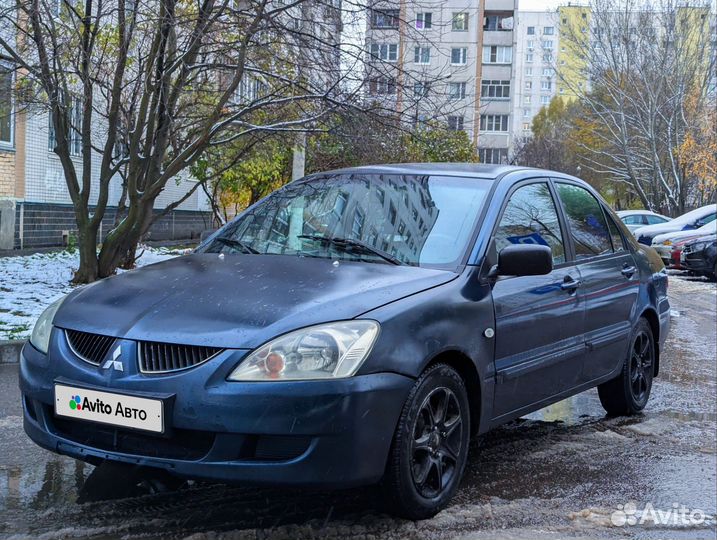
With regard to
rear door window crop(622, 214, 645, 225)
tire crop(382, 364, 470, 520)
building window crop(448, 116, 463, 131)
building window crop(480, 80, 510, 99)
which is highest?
building window crop(480, 80, 510, 99)

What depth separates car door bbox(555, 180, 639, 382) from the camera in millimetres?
5098

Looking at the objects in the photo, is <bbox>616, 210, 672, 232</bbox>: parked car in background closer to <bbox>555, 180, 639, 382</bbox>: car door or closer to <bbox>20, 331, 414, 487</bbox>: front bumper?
<bbox>555, 180, 639, 382</bbox>: car door

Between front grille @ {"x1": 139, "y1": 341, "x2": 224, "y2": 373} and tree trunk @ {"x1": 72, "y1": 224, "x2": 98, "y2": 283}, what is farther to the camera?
tree trunk @ {"x1": 72, "y1": 224, "x2": 98, "y2": 283}

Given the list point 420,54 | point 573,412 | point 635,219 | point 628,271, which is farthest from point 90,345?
point 635,219

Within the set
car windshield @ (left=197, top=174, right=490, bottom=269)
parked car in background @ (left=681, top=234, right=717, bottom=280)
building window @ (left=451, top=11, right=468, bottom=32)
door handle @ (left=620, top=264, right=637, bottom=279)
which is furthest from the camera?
parked car in background @ (left=681, top=234, right=717, bottom=280)

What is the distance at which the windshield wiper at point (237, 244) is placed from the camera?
450cm

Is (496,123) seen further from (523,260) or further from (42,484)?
(42,484)

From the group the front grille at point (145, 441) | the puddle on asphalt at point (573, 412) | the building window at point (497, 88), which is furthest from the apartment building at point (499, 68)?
the front grille at point (145, 441)

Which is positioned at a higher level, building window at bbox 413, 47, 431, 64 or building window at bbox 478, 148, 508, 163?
building window at bbox 478, 148, 508, 163

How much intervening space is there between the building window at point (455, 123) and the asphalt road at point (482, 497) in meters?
6.12

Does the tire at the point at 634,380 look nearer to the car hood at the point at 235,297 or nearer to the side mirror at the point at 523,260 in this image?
the side mirror at the point at 523,260

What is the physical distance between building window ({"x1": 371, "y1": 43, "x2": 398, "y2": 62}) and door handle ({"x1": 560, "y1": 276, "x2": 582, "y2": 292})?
625cm

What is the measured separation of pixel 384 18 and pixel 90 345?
318 inches

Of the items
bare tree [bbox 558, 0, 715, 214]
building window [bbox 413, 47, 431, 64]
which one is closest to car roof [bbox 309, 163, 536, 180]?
building window [bbox 413, 47, 431, 64]
